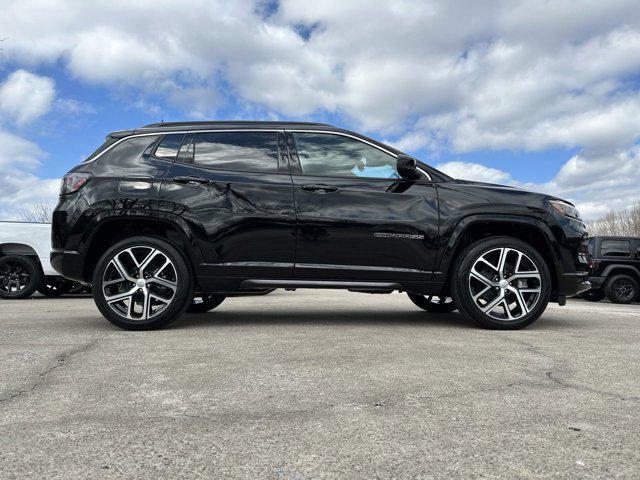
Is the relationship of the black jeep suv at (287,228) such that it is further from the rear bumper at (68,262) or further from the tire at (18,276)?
the tire at (18,276)

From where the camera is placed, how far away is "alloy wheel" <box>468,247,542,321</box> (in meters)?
4.68

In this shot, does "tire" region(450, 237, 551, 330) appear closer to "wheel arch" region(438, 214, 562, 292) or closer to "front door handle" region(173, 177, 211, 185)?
"wheel arch" region(438, 214, 562, 292)

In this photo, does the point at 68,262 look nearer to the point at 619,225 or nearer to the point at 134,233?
the point at 134,233

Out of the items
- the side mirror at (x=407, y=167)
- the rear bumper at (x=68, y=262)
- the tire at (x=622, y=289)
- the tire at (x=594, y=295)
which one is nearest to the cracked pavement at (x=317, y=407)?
the rear bumper at (x=68, y=262)

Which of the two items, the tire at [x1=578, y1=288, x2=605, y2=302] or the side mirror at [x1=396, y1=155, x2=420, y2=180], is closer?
the side mirror at [x1=396, y1=155, x2=420, y2=180]

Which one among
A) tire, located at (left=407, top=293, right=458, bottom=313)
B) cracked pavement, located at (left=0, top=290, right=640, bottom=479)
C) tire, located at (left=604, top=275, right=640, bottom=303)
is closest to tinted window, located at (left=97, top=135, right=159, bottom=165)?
cracked pavement, located at (left=0, top=290, right=640, bottom=479)

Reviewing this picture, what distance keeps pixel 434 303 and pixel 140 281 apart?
3562 millimetres

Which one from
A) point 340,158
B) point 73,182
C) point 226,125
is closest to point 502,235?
point 340,158

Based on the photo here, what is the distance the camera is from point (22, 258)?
34.5 ft

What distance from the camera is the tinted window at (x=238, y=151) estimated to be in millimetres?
4762

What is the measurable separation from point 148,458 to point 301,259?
2947 millimetres

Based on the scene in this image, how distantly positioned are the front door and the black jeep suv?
0.03 ft

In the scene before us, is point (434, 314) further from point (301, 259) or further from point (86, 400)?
point (86, 400)

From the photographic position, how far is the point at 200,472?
5.40 ft
